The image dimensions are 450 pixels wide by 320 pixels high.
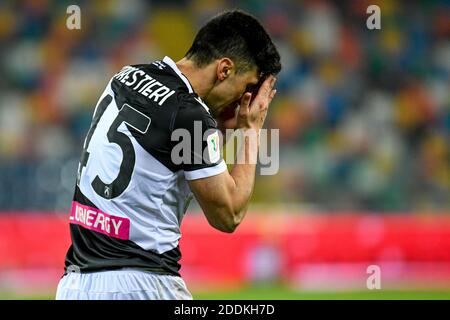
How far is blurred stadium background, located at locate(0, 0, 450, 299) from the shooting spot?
40.6 feet

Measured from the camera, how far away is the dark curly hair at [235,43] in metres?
4.38

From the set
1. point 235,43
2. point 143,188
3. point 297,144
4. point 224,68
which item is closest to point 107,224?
point 143,188

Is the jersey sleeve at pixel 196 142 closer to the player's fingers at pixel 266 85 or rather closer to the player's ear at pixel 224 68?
the player's ear at pixel 224 68

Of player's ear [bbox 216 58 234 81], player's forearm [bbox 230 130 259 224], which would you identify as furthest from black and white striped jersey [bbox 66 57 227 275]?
player's ear [bbox 216 58 234 81]

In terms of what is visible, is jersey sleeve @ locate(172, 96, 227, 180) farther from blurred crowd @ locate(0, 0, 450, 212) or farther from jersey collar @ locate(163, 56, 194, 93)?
blurred crowd @ locate(0, 0, 450, 212)

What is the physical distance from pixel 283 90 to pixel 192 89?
456 inches

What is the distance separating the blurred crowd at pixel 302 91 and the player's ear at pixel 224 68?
8.40 metres

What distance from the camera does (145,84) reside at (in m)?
4.18

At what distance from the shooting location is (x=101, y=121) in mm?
4156

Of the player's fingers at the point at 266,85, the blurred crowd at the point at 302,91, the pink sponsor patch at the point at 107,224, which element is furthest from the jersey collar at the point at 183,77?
the blurred crowd at the point at 302,91

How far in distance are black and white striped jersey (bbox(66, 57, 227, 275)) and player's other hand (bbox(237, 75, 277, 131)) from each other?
44 centimetres

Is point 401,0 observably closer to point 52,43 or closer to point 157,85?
point 52,43

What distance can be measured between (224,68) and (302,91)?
11554mm

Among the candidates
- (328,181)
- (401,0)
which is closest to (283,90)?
(328,181)
